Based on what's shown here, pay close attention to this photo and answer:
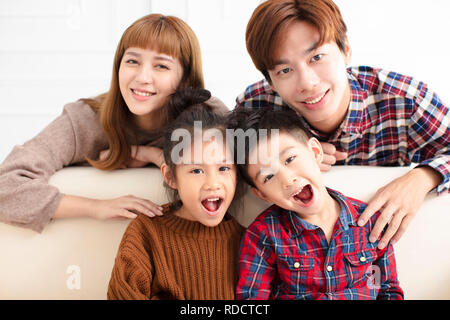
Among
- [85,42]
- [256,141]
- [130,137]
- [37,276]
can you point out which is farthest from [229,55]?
[37,276]

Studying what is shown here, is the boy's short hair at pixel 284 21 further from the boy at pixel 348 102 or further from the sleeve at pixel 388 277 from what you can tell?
the sleeve at pixel 388 277

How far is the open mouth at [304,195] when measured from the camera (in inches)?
42.0

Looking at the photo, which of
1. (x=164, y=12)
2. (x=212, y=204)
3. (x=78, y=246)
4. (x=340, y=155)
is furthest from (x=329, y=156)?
(x=164, y=12)

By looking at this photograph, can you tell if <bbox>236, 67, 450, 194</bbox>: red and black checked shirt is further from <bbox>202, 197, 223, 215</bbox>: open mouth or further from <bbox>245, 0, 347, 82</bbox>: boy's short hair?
<bbox>202, 197, 223, 215</bbox>: open mouth

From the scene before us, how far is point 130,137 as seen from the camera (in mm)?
1462

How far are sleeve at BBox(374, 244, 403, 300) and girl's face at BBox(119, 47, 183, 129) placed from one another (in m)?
0.81

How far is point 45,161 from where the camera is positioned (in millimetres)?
1305

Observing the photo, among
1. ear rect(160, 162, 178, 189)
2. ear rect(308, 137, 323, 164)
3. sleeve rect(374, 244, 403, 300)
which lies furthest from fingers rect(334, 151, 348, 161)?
ear rect(160, 162, 178, 189)

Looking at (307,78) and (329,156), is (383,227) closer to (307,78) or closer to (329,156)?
(329,156)

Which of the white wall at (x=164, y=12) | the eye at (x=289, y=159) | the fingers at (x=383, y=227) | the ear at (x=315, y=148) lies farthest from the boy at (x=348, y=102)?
the white wall at (x=164, y=12)

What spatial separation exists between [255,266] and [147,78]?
666 millimetres

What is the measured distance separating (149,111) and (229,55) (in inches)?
46.2

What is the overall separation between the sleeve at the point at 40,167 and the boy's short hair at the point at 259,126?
0.54m

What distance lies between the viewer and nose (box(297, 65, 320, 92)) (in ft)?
3.79
